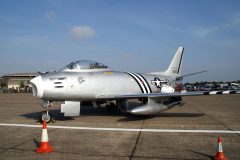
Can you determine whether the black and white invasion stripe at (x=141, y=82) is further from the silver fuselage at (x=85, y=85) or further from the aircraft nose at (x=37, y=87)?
the aircraft nose at (x=37, y=87)

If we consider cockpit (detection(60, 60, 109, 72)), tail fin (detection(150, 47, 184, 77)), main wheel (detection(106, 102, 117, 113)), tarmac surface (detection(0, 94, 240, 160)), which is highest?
tail fin (detection(150, 47, 184, 77))

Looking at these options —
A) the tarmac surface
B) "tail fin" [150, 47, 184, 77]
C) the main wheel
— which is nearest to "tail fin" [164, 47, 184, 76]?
"tail fin" [150, 47, 184, 77]

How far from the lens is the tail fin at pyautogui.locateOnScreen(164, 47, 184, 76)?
17191mm

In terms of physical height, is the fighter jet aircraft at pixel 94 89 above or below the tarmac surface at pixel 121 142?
above

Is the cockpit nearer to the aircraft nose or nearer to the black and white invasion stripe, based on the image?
the aircraft nose

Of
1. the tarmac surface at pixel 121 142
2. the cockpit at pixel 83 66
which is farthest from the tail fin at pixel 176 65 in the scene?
Answer: the tarmac surface at pixel 121 142

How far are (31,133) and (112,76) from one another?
17.1 ft

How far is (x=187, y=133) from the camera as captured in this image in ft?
25.6

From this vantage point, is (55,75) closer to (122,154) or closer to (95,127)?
(95,127)

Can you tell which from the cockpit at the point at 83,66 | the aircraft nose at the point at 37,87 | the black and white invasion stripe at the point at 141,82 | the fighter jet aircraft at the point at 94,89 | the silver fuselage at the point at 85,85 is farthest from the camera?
the black and white invasion stripe at the point at 141,82

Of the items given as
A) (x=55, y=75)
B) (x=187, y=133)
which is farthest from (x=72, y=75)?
(x=187, y=133)

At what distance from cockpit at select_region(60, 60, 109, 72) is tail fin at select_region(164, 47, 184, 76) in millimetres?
6643

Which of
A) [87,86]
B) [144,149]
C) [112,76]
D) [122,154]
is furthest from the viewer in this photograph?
[112,76]

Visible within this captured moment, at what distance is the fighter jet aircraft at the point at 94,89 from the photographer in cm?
1006
